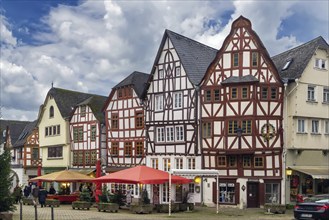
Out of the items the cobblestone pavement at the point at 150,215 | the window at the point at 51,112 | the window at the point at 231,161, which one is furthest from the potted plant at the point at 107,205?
the window at the point at 51,112

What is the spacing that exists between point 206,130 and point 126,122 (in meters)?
9.69

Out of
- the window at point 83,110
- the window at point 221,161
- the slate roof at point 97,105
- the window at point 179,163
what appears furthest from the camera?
the window at point 83,110

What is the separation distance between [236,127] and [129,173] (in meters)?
9.83

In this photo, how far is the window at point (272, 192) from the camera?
3681cm

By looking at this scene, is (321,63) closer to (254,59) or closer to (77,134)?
(254,59)

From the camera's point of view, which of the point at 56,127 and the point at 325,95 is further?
the point at 56,127

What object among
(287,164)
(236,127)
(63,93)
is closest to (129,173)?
(236,127)

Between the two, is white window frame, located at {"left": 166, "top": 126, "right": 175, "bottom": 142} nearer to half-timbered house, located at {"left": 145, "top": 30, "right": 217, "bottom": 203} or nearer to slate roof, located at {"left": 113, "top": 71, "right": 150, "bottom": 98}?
half-timbered house, located at {"left": 145, "top": 30, "right": 217, "bottom": 203}

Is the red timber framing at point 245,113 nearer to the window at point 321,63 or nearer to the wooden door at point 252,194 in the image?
the wooden door at point 252,194

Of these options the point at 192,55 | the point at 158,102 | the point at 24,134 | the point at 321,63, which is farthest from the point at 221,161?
the point at 24,134

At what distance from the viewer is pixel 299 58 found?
39.7 metres

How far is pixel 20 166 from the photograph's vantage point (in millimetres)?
58375

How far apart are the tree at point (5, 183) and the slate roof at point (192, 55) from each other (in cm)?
1841

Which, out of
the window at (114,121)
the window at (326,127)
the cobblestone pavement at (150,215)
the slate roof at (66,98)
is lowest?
the cobblestone pavement at (150,215)
